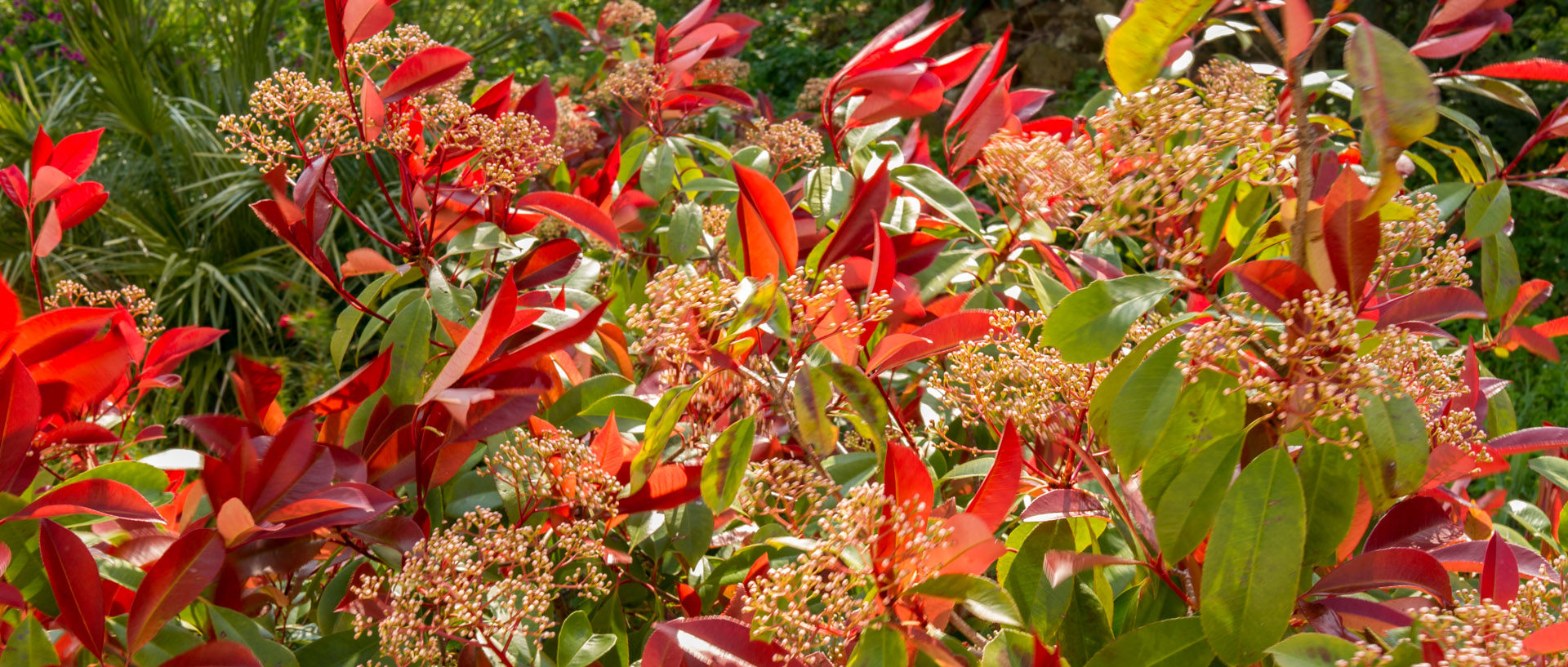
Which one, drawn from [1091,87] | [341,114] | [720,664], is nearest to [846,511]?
[720,664]

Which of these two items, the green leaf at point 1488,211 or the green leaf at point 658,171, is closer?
the green leaf at point 1488,211

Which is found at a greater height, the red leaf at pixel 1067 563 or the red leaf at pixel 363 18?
the red leaf at pixel 363 18

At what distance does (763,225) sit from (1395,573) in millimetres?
494

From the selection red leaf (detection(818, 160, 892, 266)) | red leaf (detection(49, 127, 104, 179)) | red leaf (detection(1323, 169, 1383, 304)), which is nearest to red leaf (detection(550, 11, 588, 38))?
red leaf (detection(49, 127, 104, 179))

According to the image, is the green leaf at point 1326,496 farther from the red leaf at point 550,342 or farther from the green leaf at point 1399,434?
the red leaf at point 550,342

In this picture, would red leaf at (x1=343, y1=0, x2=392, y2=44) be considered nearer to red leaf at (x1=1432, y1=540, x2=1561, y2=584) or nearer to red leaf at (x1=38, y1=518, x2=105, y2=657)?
red leaf at (x1=38, y1=518, x2=105, y2=657)

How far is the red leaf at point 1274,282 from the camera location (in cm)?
57

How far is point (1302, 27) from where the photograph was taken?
522 mm

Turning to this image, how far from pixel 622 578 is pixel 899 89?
60 centimetres

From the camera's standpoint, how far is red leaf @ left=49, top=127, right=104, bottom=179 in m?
1.04

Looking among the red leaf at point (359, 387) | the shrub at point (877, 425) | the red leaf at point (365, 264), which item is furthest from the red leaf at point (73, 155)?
the red leaf at point (359, 387)

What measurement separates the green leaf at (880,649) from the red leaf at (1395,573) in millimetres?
312

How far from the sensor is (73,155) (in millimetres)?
1042

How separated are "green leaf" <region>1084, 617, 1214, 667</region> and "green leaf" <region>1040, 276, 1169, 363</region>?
0.56 feet
